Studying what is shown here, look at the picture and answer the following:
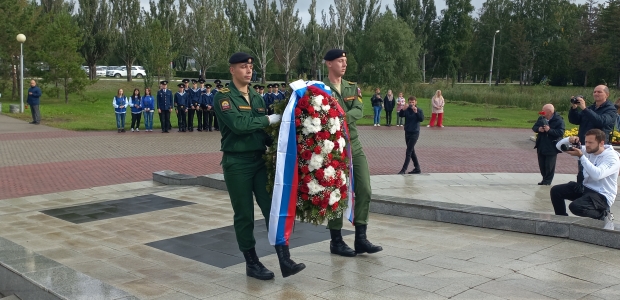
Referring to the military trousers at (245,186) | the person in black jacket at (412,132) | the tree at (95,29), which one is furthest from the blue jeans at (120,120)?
the tree at (95,29)

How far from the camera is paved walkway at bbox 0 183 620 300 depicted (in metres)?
4.71

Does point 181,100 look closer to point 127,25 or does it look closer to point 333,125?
point 333,125

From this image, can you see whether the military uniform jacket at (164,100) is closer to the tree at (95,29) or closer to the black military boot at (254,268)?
the black military boot at (254,268)

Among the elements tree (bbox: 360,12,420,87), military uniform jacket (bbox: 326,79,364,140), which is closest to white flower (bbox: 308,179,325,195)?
military uniform jacket (bbox: 326,79,364,140)

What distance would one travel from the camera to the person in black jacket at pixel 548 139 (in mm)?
10761

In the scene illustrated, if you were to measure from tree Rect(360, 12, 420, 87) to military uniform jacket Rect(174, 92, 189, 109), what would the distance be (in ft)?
74.9

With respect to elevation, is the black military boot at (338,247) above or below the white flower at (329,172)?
below

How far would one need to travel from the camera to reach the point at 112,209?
8648 millimetres

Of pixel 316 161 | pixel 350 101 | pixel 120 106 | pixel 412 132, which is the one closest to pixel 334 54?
pixel 350 101

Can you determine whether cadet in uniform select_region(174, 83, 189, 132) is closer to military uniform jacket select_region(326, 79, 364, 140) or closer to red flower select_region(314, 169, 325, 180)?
military uniform jacket select_region(326, 79, 364, 140)

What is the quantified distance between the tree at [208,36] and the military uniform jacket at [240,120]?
46.8 m

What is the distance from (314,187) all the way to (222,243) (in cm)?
190

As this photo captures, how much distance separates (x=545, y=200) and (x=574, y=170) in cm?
468

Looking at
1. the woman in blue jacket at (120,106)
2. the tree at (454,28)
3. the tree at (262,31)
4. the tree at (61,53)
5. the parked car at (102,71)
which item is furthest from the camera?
the tree at (454,28)
